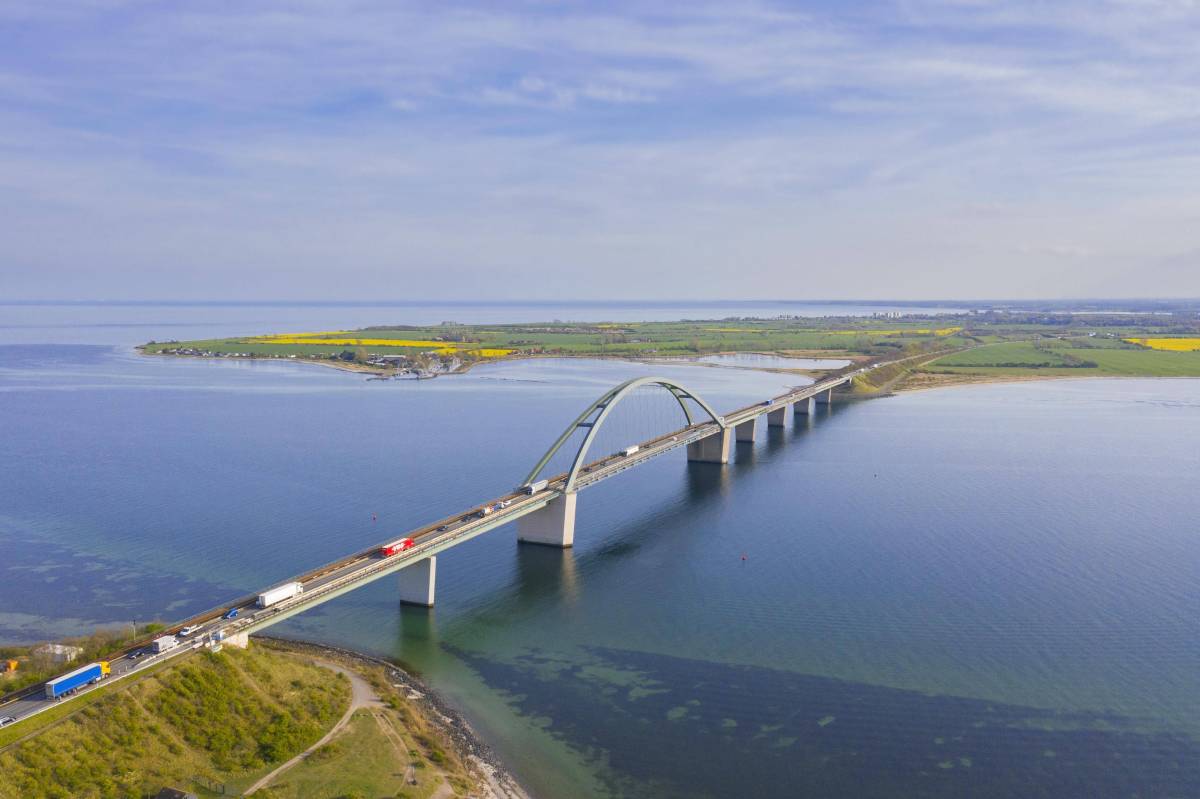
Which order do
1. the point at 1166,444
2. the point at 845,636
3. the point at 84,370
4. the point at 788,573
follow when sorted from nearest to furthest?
the point at 845,636 < the point at 788,573 < the point at 1166,444 < the point at 84,370

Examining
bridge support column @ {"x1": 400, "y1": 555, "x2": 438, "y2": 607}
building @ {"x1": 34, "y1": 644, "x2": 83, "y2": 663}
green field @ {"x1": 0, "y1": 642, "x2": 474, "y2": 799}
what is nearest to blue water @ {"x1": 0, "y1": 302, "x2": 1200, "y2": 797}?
bridge support column @ {"x1": 400, "y1": 555, "x2": 438, "y2": 607}

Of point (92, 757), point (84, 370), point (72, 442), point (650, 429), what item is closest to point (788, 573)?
point (92, 757)

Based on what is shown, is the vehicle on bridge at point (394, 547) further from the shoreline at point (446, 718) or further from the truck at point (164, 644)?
the truck at point (164, 644)

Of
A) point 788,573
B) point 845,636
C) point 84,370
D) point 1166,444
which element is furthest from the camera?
point 84,370

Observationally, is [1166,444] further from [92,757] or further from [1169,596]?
[92,757]

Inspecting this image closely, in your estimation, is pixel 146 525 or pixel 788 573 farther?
pixel 146 525

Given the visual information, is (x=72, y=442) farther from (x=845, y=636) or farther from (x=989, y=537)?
(x=989, y=537)
